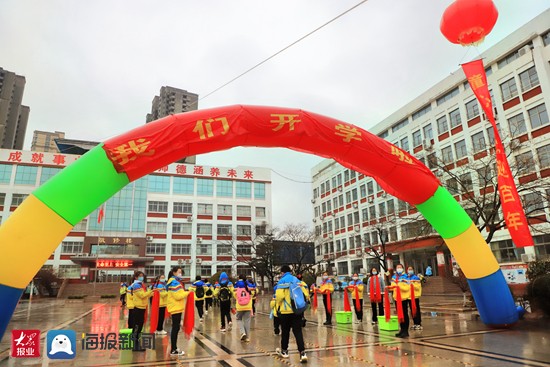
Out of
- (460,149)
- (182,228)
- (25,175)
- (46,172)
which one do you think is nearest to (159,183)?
(182,228)

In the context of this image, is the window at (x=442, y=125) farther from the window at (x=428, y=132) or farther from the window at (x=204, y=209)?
the window at (x=204, y=209)

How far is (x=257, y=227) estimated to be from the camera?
56594mm

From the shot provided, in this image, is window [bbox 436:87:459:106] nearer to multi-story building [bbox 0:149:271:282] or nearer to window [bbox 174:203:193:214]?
multi-story building [bbox 0:149:271:282]

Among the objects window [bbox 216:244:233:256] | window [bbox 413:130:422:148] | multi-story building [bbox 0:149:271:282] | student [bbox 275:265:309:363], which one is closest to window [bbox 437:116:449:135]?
window [bbox 413:130:422:148]

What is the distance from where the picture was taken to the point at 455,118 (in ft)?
107

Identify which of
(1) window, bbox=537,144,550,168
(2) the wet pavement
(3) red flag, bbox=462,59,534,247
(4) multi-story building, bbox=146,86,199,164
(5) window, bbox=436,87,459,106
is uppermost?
(4) multi-story building, bbox=146,86,199,164

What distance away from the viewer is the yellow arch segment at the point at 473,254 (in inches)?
365

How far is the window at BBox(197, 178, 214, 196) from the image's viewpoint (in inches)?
2213

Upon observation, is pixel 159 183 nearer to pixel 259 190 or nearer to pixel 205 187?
pixel 205 187

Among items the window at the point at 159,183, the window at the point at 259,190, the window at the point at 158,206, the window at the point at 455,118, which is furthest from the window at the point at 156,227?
the window at the point at 455,118

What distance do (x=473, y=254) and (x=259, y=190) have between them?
5069cm

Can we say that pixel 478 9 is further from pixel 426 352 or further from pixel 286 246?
pixel 286 246

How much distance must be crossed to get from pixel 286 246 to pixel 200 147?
1258 inches

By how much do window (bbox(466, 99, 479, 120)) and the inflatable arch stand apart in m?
24.5
